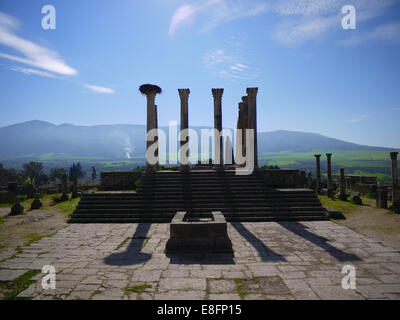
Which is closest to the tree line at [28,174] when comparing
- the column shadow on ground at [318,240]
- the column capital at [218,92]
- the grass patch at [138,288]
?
the column capital at [218,92]

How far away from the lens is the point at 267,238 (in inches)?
323

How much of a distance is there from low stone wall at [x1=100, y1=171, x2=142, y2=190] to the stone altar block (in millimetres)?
9861

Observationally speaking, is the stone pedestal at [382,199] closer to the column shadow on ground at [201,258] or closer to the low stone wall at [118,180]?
the column shadow on ground at [201,258]

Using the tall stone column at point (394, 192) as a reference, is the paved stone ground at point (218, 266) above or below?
below

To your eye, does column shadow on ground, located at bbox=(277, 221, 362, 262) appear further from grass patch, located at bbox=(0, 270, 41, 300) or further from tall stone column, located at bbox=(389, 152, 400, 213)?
grass patch, located at bbox=(0, 270, 41, 300)

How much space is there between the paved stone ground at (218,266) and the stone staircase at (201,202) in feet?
6.69

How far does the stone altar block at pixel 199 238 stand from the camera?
701 centimetres

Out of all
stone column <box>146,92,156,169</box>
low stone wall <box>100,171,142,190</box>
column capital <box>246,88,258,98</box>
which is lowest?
low stone wall <box>100,171,142,190</box>

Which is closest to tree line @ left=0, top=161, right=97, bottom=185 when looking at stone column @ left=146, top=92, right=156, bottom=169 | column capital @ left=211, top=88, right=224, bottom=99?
stone column @ left=146, top=92, right=156, bottom=169

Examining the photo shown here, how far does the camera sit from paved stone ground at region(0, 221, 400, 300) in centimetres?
465

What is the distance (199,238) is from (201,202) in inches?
206

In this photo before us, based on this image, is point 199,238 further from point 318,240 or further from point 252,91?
point 252,91

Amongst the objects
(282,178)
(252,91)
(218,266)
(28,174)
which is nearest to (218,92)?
(252,91)

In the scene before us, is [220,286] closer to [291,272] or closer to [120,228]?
[291,272]
